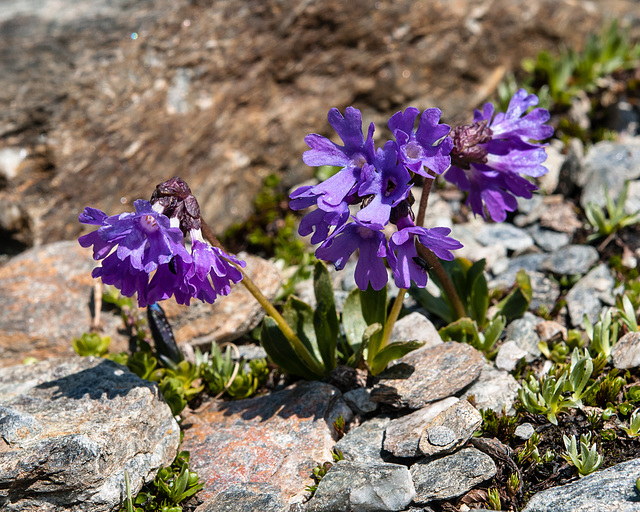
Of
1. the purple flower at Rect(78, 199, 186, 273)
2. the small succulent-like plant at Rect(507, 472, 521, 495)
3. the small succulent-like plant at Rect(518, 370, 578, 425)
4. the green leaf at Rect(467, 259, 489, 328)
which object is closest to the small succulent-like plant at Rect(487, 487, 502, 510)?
the small succulent-like plant at Rect(507, 472, 521, 495)

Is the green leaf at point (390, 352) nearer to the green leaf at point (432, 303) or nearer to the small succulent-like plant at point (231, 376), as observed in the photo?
the green leaf at point (432, 303)

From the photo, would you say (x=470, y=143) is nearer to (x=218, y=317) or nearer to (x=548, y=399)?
(x=548, y=399)

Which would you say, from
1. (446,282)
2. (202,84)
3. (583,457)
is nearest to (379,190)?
(446,282)

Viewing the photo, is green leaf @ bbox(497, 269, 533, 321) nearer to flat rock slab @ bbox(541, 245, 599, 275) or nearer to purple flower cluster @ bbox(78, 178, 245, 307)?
flat rock slab @ bbox(541, 245, 599, 275)

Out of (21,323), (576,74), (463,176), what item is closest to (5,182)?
(21,323)

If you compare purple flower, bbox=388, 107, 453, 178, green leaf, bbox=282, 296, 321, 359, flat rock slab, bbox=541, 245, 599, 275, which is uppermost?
purple flower, bbox=388, 107, 453, 178

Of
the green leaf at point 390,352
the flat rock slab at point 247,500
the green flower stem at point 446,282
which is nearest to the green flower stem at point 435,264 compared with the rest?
the green flower stem at point 446,282
